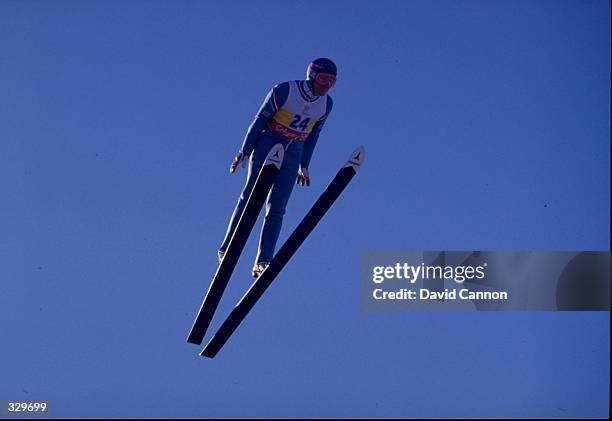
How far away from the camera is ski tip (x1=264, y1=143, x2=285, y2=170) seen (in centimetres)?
1080

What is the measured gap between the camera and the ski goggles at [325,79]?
11.2 metres

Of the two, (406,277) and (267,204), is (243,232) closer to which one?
(267,204)

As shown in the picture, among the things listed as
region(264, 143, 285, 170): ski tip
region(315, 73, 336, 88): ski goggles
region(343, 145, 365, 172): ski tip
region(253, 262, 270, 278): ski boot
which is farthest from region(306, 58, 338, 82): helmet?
region(253, 262, 270, 278): ski boot

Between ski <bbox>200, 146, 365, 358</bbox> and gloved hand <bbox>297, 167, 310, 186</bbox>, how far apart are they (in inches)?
24.4

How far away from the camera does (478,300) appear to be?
47.9 feet

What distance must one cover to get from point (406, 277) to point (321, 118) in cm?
365

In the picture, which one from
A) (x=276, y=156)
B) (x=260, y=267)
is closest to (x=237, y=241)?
(x=260, y=267)

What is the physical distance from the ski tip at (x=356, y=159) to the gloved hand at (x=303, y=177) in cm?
71

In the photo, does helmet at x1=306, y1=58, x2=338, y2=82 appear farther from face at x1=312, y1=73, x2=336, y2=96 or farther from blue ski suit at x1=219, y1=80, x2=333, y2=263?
blue ski suit at x1=219, y1=80, x2=333, y2=263

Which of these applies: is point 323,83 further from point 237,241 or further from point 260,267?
point 260,267

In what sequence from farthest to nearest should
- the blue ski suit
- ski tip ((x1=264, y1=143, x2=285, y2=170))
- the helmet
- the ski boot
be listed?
the ski boot, the blue ski suit, the helmet, ski tip ((x1=264, y1=143, x2=285, y2=170))

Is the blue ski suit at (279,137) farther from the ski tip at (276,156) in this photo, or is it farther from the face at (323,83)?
the ski tip at (276,156)

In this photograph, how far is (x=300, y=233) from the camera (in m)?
11.2

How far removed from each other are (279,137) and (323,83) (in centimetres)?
75
